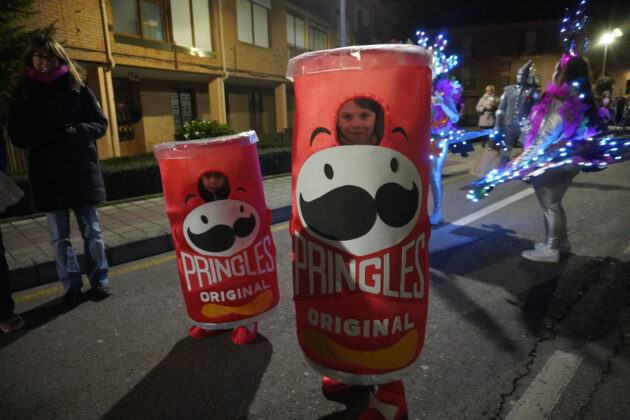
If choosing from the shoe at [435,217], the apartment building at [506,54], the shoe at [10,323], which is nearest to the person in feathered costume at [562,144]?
the shoe at [435,217]

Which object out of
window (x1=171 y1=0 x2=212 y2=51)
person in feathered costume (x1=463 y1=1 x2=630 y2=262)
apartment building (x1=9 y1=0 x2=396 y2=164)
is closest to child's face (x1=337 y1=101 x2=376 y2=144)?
person in feathered costume (x1=463 y1=1 x2=630 y2=262)

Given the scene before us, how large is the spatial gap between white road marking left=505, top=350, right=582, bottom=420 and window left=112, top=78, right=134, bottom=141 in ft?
46.4

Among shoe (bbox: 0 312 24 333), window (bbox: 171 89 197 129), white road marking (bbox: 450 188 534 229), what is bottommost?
shoe (bbox: 0 312 24 333)

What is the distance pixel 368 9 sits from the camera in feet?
96.8

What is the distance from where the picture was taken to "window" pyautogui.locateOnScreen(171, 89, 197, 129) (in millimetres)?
15780

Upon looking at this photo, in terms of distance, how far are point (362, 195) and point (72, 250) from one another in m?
3.01

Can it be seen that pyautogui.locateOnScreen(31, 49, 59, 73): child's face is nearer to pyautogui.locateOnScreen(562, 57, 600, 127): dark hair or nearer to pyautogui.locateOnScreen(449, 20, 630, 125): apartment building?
pyautogui.locateOnScreen(562, 57, 600, 127): dark hair

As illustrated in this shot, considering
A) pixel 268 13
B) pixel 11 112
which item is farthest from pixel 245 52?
pixel 11 112

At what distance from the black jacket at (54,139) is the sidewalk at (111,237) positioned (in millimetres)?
1211

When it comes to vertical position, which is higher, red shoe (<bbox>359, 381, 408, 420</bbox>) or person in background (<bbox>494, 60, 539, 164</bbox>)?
person in background (<bbox>494, 60, 539, 164</bbox>)

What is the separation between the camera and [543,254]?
411cm

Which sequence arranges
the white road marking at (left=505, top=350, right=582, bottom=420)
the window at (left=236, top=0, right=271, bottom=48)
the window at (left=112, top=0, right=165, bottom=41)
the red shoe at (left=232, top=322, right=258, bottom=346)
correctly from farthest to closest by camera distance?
the window at (left=236, top=0, right=271, bottom=48), the window at (left=112, top=0, right=165, bottom=41), the red shoe at (left=232, top=322, right=258, bottom=346), the white road marking at (left=505, top=350, right=582, bottom=420)

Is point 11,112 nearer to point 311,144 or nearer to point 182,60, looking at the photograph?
point 311,144

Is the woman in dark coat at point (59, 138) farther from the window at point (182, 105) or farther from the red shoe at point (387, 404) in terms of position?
the window at point (182, 105)
